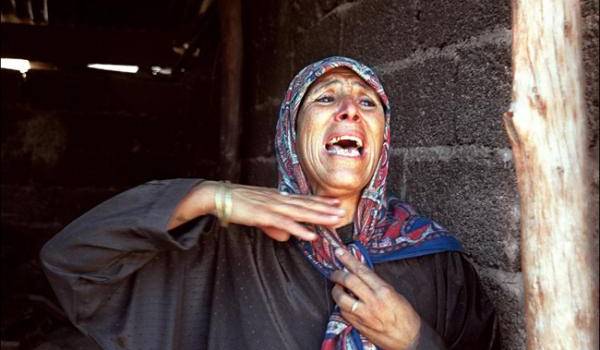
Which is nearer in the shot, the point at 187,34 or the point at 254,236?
the point at 254,236

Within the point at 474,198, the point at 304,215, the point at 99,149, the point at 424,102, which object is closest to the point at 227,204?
the point at 304,215

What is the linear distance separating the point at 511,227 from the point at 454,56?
2.16ft

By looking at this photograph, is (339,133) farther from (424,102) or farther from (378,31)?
(378,31)

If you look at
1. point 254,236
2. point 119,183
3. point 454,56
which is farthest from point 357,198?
point 119,183

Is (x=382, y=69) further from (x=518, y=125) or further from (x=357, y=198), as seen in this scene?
(x=518, y=125)

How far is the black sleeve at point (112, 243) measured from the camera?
2.05 m

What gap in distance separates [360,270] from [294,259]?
25 centimetres

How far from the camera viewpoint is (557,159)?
1703 millimetres

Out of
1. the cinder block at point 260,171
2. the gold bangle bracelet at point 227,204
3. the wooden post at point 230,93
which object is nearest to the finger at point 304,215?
the gold bangle bracelet at point 227,204

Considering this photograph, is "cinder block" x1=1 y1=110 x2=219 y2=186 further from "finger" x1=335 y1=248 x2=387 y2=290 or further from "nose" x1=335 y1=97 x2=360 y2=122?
"finger" x1=335 y1=248 x2=387 y2=290

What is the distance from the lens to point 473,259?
254 centimetres

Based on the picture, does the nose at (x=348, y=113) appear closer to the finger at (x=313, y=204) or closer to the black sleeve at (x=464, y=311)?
the finger at (x=313, y=204)

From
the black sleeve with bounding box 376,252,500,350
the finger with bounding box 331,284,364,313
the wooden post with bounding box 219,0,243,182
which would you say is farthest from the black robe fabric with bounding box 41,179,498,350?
the wooden post with bounding box 219,0,243,182

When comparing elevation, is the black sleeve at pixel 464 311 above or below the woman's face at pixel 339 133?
below
